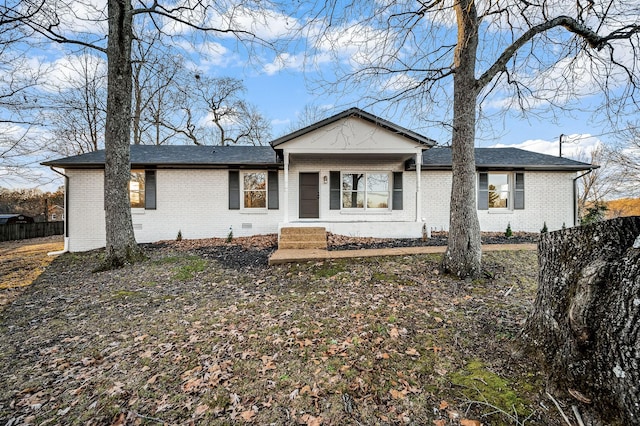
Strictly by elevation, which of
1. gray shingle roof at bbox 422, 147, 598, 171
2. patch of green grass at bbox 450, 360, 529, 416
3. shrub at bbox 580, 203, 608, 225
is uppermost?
A: gray shingle roof at bbox 422, 147, 598, 171

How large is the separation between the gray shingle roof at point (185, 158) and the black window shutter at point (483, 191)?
8.08 meters

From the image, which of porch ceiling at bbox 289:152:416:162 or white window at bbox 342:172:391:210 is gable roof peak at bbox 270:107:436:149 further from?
white window at bbox 342:172:391:210

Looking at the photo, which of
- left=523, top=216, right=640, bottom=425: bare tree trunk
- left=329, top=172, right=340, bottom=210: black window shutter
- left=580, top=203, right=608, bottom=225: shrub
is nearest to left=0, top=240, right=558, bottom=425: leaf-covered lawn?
left=523, top=216, right=640, bottom=425: bare tree trunk

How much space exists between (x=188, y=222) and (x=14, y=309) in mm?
6244

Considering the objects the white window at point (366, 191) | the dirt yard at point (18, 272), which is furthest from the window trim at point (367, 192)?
the dirt yard at point (18, 272)

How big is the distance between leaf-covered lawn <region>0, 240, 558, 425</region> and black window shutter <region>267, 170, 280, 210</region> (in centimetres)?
572

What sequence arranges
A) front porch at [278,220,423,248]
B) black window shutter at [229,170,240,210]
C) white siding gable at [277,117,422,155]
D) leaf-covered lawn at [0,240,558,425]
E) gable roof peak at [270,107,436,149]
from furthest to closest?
black window shutter at [229,170,240,210] < front porch at [278,220,423,248] < white siding gable at [277,117,422,155] < gable roof peak at [270,107,436,149] < leaf-covered lawn at [0,240,558,425]

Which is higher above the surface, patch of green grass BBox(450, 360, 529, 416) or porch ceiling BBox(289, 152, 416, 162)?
porch ceiling BBox(289, 152, 416, 162)

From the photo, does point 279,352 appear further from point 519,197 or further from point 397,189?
point 519,197

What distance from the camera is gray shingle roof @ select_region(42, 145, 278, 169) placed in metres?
10.2

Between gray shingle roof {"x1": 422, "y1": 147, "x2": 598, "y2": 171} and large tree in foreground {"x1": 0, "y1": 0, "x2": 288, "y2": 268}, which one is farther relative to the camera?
gray shingle roof {"x1": 422, "y1": 147, "x2": 598, "y2": 171}

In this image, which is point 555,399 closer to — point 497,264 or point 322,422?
point 322,422

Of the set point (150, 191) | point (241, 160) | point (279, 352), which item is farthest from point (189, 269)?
point (150, 191)

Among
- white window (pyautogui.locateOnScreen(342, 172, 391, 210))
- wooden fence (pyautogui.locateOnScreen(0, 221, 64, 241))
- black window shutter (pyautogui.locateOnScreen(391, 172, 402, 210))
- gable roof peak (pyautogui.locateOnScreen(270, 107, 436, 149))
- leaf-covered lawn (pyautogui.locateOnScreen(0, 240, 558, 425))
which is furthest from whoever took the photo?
wooden fence (pyautogui.locateOnScreen(0, 221, 64, 241))
